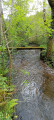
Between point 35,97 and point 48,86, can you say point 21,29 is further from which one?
point 35,97

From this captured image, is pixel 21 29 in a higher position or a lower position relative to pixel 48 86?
higher

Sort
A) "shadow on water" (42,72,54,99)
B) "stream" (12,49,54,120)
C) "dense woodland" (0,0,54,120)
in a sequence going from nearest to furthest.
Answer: "stream" (12,49,54,120) → "shadow on water" (42,72,54,99) → "dense woodland" (0,0,54,120)

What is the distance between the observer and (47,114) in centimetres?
321

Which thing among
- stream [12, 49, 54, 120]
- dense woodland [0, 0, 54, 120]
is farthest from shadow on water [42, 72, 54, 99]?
dense woodland [0, 0, 54, 120]

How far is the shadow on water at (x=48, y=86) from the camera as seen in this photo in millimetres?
4340

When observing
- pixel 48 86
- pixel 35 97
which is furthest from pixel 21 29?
pixel 35 97

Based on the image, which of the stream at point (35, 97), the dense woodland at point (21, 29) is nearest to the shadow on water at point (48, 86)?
the stream at point (35, 97)

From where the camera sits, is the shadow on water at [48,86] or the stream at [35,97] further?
the shadow on water at [48,86]

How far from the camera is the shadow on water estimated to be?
4.34 metres

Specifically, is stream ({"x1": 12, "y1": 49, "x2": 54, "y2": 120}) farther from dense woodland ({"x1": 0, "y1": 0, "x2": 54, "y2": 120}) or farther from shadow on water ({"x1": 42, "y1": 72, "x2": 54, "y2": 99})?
dense woodland ({"x1": 0, "y1": 0, "x2": 54, "y2": 120})

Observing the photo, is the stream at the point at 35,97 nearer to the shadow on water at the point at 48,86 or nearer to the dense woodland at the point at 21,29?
the shadow on water at the point at 48,86

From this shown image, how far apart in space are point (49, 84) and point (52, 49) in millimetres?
4257

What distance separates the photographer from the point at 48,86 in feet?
16.3

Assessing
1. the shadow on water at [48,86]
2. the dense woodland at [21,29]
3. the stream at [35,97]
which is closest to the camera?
the stream at [35,97]
